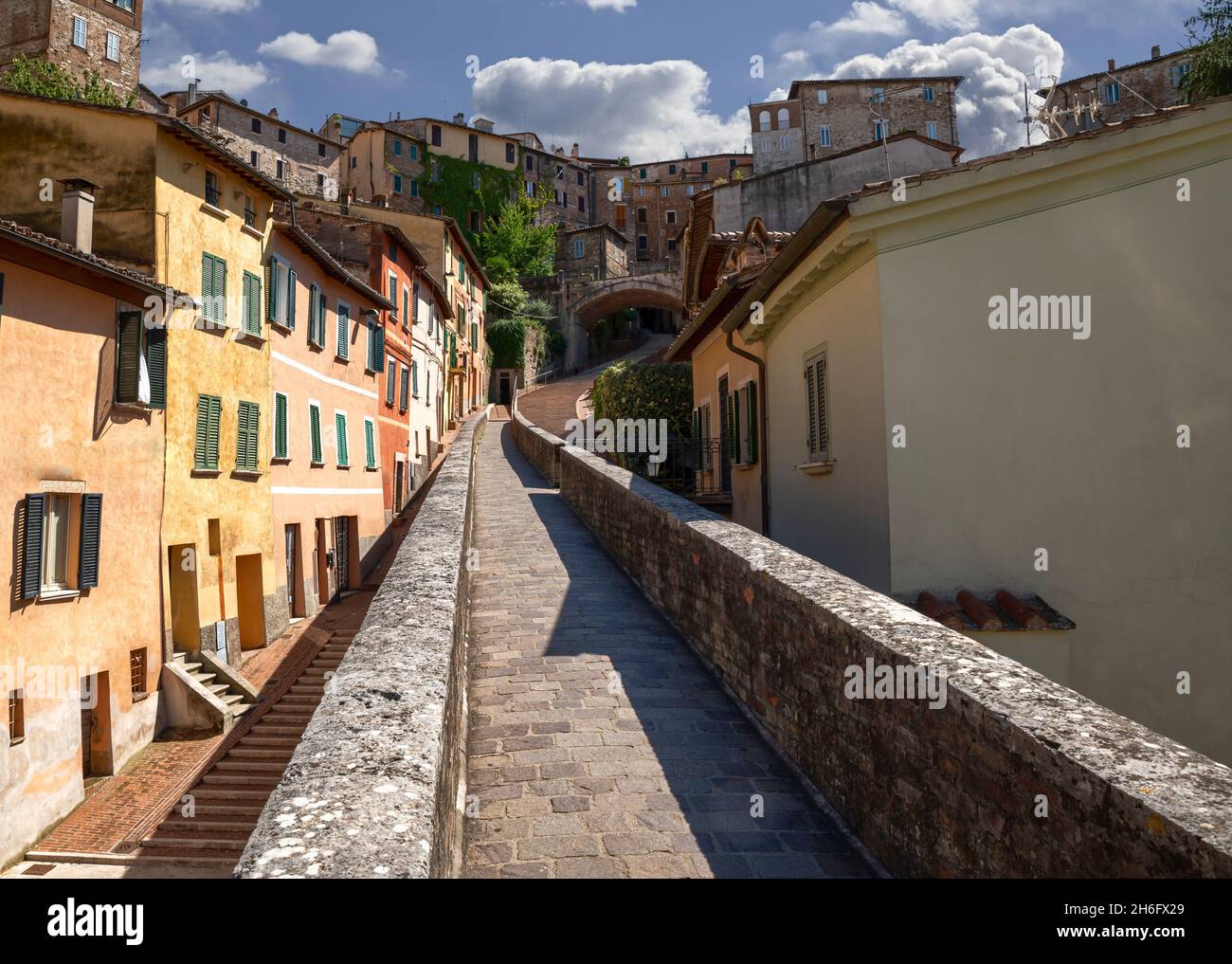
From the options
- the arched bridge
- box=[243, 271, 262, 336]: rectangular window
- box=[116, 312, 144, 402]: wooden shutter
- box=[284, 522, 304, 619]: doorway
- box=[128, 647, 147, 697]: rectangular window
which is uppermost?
the arched bridge

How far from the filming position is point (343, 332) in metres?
25.6

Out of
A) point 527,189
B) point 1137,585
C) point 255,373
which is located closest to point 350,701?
point 1137,585

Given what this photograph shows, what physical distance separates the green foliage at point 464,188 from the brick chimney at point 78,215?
4543cm

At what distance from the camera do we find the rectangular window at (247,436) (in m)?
18.7

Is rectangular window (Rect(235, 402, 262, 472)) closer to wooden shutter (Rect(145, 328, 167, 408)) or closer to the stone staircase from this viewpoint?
wooden shutter (Rect(145, 328, 167, 408))

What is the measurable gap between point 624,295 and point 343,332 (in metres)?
33.0

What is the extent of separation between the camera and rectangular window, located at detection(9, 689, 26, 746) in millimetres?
11859

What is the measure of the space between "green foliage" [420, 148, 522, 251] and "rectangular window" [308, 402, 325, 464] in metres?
39.0

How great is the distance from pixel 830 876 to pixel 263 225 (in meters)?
20.6

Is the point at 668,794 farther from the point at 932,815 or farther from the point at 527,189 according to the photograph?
the point at 527,189

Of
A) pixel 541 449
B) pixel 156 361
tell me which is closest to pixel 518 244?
pixel 541 449

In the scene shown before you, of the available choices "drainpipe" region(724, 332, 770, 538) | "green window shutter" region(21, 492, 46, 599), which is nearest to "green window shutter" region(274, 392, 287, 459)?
"green window shutter" region(21, 492, 46, 599)

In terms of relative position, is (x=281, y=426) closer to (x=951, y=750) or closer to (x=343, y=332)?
(x=343, y=332)
